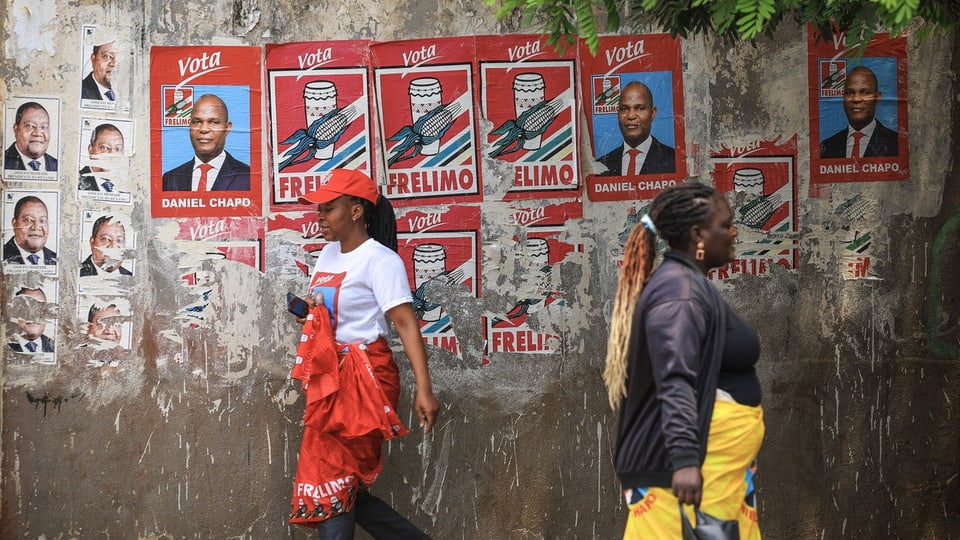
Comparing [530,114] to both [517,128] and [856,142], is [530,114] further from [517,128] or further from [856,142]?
[856,142]

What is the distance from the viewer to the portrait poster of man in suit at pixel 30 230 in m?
4.88

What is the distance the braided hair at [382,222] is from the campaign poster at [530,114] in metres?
0.64

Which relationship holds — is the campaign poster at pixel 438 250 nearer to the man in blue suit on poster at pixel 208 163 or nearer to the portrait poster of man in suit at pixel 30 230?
the man in blue suit on poster at pixel 208 163

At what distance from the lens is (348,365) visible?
425 cm

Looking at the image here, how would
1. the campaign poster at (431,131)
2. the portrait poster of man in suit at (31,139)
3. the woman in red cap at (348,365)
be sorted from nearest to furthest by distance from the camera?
1. the woman in red cap at (348,365)
2. the portrait poster of man in suit at (31,139)
3. the campaign poster at (431,131)

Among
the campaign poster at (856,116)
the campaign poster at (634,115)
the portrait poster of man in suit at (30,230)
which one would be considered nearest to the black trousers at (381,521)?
the campaign poster at (634,115)

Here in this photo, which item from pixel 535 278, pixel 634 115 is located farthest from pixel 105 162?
pixel 634 115

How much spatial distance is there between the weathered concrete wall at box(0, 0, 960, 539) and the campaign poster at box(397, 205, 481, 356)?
0.22 feet

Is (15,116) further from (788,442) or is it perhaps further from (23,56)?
(788,442)

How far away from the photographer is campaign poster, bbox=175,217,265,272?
4.94 metres

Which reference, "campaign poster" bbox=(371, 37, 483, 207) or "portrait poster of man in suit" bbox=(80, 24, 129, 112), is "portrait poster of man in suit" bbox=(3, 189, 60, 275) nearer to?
"portrait poster of man in suit" bbox=(80, 24, 129, 112)

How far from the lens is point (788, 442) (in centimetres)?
504

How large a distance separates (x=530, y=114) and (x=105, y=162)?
2.01 m

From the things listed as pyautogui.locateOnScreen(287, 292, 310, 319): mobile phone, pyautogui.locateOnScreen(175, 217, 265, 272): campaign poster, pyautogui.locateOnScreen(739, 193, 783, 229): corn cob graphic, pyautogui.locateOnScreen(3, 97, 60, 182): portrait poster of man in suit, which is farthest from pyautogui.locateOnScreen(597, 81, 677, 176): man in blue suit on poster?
pyautogui.locateOnScreen(3, 97, 60, 182): portrait poster of man in suit
